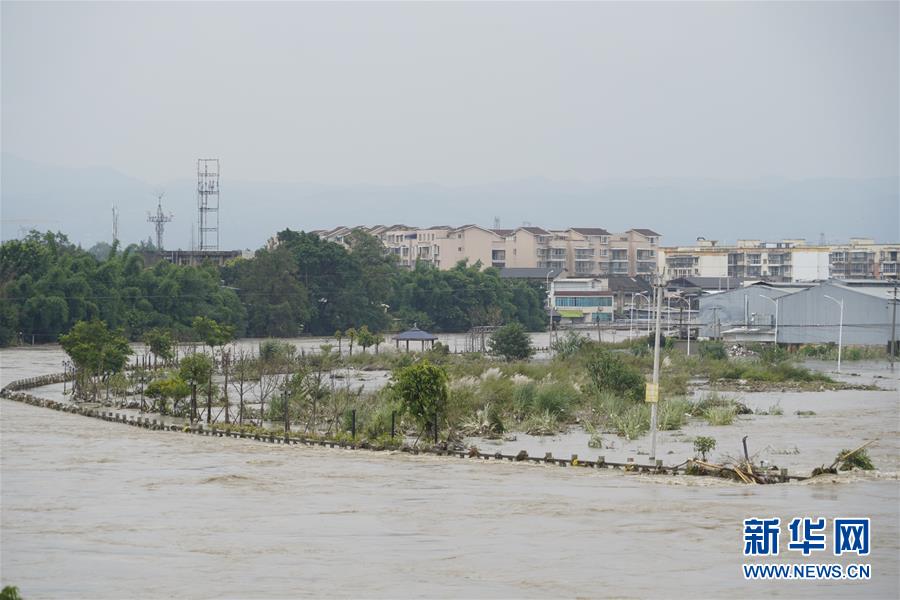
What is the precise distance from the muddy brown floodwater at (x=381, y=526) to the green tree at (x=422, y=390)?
1391 mm

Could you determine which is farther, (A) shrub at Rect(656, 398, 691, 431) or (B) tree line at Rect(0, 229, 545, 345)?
(B) tree line at Rect(0, 229, 545, 345)

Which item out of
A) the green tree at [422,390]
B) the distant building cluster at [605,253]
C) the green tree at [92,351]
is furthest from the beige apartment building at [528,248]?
the green tree at [422,390]

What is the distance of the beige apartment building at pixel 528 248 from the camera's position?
11781 cm

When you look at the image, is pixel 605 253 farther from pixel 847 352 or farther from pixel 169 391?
pixel 169 391

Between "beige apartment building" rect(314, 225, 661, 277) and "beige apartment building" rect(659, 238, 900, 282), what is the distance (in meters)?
3.21

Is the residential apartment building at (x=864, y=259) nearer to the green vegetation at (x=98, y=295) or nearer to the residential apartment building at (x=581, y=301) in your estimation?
the residential apartment building at (x=581, y=301)

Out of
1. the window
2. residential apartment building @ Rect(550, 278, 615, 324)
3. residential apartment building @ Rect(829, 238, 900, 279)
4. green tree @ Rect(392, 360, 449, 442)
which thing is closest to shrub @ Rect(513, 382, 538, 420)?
green tree @ Rect(392, 360, 449, 442)

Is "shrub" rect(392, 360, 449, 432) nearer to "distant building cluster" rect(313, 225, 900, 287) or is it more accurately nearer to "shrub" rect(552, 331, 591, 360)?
"shrub" rect(552, 331, 591, 360)

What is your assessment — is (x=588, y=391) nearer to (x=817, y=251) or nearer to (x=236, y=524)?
→ (x=236, y=524)

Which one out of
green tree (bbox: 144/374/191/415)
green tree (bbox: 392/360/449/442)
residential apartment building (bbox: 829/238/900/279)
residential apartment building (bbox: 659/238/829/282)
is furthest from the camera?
residential apartment building (bbox: 829/238/900/279)

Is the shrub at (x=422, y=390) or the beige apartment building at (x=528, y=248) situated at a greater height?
the beige apartment building at (x=528, y=248)

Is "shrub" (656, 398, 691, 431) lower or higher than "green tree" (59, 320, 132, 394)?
lower

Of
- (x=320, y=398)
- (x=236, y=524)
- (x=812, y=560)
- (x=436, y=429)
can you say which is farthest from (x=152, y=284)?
(x=812, y=560)

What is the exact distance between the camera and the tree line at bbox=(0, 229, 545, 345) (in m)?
62.7
